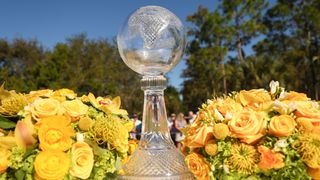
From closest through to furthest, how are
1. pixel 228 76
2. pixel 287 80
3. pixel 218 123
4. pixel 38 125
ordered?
pixel 38 125 → pixel 218 123 → pixel 287 80 → pixel 228 76

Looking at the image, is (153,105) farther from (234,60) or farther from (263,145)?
(234,60)

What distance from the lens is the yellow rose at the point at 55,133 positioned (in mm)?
1713

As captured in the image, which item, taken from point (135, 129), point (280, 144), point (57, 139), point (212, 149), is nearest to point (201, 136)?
point (212, 149)

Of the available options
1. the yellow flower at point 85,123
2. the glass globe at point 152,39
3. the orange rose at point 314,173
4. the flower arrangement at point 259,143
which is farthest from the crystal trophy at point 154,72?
the orange rose at point 314,173

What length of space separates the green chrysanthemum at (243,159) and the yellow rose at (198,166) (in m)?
0.11

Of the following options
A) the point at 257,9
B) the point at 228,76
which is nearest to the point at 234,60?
the point at 228,76

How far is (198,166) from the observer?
187 centimetres

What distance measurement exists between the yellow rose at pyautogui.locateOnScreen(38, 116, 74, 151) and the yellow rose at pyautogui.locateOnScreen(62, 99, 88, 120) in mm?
52

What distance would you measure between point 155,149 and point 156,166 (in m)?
0.07

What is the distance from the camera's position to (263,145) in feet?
5.94

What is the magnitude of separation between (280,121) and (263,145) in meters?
0.11

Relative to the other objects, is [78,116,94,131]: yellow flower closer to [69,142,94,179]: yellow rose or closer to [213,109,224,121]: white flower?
[69,142,94,179]: yellow rose

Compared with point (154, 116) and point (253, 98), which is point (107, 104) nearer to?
point (154, 116)

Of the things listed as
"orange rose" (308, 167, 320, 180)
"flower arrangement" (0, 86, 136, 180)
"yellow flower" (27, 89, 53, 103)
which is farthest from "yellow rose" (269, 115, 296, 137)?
"yellow flower" (27, 89, 53, 103)
